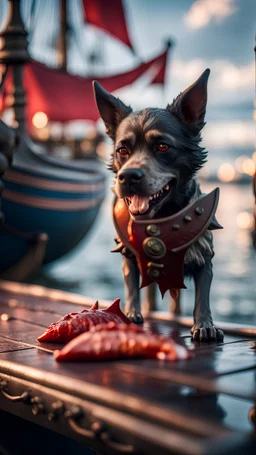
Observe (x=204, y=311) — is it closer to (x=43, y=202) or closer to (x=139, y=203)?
(x=139, y=203)

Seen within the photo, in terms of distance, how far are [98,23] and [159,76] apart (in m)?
4.36

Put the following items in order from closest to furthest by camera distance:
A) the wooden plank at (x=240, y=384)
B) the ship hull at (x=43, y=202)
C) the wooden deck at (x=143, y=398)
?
the wooden deck at (x=143, y=398) < the wooden plank at (x=240, y=384) < the ship hull at (x=43, y=202)

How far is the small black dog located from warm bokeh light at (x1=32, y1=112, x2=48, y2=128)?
594 inches

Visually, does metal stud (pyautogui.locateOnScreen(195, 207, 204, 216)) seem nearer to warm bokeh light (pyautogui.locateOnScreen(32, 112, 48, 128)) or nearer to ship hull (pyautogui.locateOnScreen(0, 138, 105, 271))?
ship hull (pyautogui.locateOnScreen(0, 138, 105, 271))

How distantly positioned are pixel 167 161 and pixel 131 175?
0.19m

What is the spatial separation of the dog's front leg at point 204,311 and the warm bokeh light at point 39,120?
15166 millimetres

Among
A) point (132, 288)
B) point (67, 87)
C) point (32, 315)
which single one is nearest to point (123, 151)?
point (132, 288)

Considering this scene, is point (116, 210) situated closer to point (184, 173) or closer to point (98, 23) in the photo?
point (184, 173)

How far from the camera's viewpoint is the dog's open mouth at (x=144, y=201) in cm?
226

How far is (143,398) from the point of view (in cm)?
157

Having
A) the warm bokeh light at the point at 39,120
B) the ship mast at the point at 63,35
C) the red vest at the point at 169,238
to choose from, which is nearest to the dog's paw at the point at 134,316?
the red vest at the point at 169,238

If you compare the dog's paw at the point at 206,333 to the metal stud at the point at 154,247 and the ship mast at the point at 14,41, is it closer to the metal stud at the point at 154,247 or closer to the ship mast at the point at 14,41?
the metal stud at the point at 154,247

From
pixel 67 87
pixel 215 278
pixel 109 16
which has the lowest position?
pixel 215 278

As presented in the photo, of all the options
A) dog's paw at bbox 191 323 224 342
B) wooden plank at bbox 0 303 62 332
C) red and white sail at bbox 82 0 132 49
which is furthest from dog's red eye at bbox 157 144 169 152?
red and white sail at bbox 82 0 132 49
